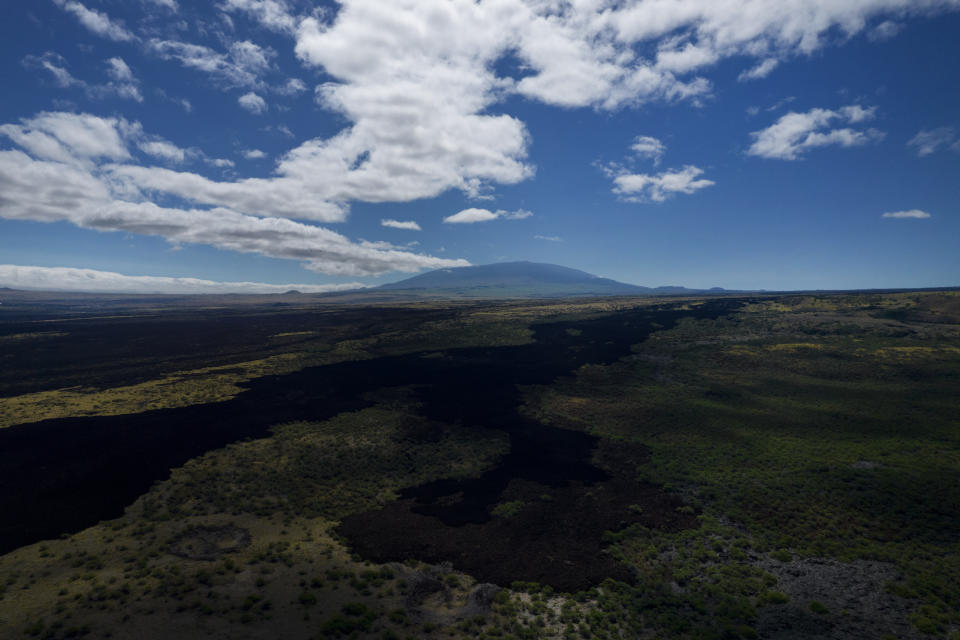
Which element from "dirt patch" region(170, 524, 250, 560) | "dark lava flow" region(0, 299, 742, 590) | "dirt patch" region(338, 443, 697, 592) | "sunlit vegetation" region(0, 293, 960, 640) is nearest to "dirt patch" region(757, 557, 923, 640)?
"sunlit vegetation" region(0, 293, 960, 640)

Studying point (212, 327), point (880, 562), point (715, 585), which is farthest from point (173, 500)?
point (212, 327)

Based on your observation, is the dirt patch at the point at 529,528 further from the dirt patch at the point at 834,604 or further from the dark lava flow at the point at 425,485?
the dirt patch at the point at 834,604

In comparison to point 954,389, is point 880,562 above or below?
below

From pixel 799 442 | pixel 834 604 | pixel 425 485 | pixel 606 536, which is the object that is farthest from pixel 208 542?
pixel 799 442

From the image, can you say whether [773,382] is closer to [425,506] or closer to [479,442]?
[479,442]

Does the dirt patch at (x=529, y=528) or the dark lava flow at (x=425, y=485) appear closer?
the dirt patch at (x=529, y=528)

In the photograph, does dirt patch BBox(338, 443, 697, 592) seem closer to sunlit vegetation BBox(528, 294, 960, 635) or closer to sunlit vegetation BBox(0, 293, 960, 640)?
sunlit vegetation BBox(0, 293, 960, 640)

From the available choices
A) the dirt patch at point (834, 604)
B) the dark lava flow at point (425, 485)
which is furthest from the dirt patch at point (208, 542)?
the dirt patch at point (834, 604)
